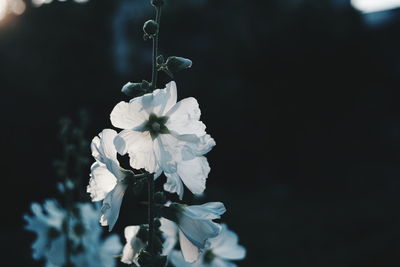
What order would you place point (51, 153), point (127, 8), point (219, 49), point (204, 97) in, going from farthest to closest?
point (127, 8)
point (219, 49)
point (204, 97)
point (51, 153)

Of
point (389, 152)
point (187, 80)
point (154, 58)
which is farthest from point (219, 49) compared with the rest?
point (154, 58)

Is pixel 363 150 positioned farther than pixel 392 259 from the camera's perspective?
Yes

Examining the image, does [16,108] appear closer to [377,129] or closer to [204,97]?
[204,97]

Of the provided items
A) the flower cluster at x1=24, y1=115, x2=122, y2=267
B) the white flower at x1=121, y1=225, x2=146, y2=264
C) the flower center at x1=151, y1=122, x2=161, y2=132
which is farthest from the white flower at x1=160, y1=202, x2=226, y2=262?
the flower cluster at x1=24, y1=115, x2=122, y2=267

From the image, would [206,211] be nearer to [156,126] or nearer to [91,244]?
[156,126]

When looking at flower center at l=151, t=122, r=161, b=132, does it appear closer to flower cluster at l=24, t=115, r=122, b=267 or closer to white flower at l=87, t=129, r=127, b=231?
white flower at l=87, t=129, r=127, b=231
